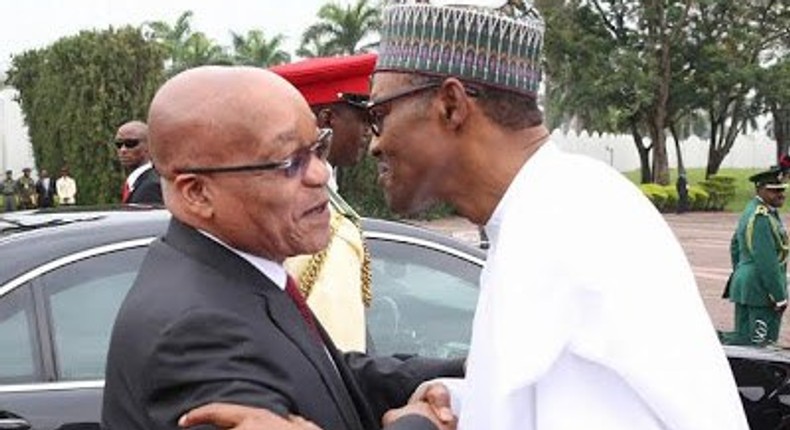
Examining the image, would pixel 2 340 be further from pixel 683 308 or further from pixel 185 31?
pixel 185 31

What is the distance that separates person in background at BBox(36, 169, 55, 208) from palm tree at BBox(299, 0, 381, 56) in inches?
669

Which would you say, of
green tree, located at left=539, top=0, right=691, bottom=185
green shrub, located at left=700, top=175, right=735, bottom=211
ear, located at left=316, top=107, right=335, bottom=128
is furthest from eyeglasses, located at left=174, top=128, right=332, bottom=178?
green tree, located at left=539, top=0, right=691, bottom=185

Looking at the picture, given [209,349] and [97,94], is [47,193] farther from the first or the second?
[209,349]

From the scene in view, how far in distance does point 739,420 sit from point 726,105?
122ft

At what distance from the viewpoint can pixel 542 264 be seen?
1.47 metres

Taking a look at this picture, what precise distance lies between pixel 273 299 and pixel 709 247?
19747mm

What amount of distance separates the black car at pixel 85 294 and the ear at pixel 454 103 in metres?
1.88

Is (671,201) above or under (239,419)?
under

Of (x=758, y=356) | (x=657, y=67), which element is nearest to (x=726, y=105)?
(x=657, y=67)

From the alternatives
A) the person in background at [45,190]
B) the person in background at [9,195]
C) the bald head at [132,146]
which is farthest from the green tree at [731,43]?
the bald head at [132,146]

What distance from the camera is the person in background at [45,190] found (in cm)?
2606

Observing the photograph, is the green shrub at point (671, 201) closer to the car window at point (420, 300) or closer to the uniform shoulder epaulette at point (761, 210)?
the uniform shoulder epaulette at point (761, 210)

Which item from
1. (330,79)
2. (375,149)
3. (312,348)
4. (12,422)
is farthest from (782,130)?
(312,348)

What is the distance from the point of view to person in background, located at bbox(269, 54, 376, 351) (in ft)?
9.16
